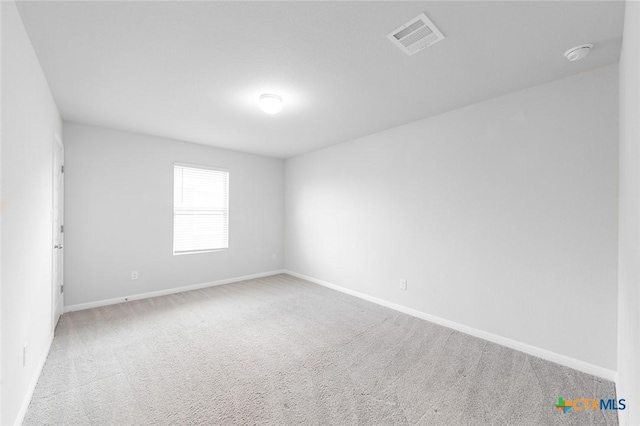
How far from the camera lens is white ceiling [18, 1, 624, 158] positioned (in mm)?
1619

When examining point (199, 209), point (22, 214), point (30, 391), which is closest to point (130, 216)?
point (199, 209)

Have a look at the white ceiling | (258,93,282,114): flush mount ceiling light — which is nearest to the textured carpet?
(258,93,282,114): flush mount ceiling light

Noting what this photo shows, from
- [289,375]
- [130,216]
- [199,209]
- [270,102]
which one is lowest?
[289,375]

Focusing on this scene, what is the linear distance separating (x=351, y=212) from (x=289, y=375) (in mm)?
2671

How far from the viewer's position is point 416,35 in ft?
6.01

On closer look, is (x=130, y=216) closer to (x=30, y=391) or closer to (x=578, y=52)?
(x=30, y=391)

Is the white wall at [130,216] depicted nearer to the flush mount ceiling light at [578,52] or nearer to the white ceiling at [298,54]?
the white ceiling at [298,54]

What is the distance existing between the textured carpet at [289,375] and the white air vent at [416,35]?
255 centimetres

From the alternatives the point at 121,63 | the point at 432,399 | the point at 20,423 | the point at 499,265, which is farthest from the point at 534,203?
the point at 20,423

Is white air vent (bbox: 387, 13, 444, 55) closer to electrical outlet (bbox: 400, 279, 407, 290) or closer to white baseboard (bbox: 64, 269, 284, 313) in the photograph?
electrical outlet (bbox: 400, 279, 407, 290)

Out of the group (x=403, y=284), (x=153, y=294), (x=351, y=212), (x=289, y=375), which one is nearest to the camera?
(x=289, y=375)

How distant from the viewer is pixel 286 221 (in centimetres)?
575

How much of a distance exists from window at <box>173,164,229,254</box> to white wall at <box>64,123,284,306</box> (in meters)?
0.11

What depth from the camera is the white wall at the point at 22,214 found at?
4.85ft
